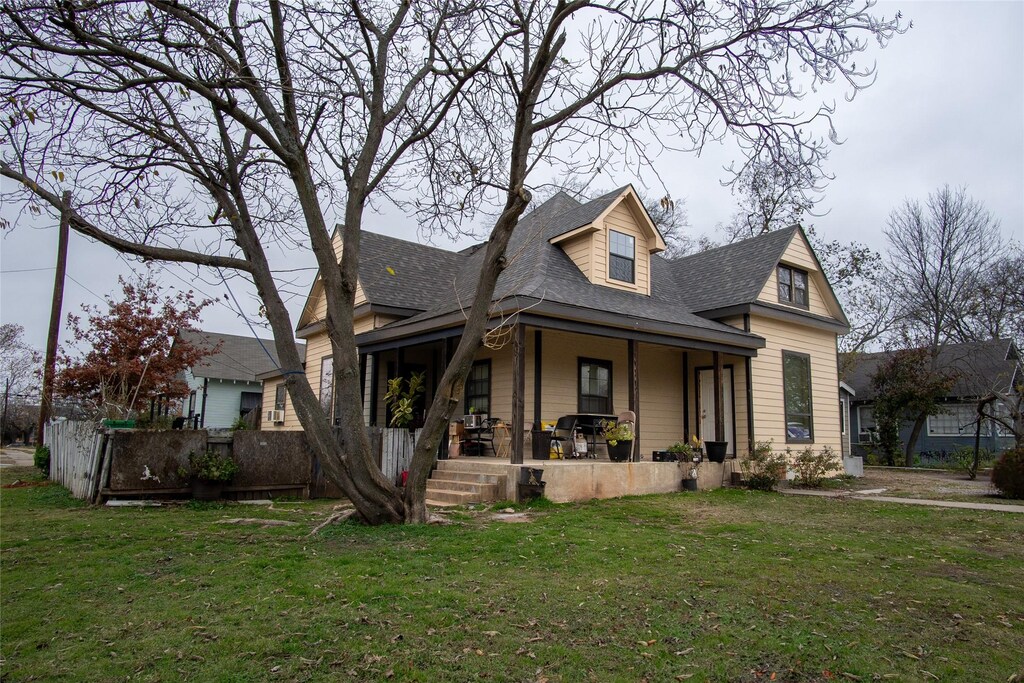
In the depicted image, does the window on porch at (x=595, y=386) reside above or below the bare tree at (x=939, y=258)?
below

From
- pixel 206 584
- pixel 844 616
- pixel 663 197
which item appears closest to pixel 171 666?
pixel 206 584

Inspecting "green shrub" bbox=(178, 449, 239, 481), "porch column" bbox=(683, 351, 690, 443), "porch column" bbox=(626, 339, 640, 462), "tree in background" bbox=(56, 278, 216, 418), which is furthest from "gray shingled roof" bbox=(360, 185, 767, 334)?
"tree in background" bbox=(56, 278, 216, 418)

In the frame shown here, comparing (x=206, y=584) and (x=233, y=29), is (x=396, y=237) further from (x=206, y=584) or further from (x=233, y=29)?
(x=206, y=584)

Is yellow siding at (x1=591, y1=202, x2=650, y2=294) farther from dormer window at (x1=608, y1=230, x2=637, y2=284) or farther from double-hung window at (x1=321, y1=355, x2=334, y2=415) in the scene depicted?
double-hung window at (x1=321, y1=355, x2=334, y2=415)

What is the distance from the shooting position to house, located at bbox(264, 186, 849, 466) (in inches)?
505

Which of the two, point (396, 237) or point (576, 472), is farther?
point (396, 237)

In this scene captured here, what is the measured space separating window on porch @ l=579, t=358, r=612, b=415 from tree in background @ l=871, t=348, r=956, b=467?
615 inches

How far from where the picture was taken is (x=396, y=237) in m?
18.2

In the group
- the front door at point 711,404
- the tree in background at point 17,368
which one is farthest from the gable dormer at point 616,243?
the tree in background at point 17,368

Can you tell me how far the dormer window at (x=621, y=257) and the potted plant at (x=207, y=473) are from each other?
8.68 meters

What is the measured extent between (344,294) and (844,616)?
6039 mm

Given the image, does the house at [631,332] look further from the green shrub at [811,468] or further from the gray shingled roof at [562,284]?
the green shrub at [811,468]

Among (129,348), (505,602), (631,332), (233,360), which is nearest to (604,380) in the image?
(631,332)

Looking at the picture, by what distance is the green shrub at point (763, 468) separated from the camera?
13.1 metres
